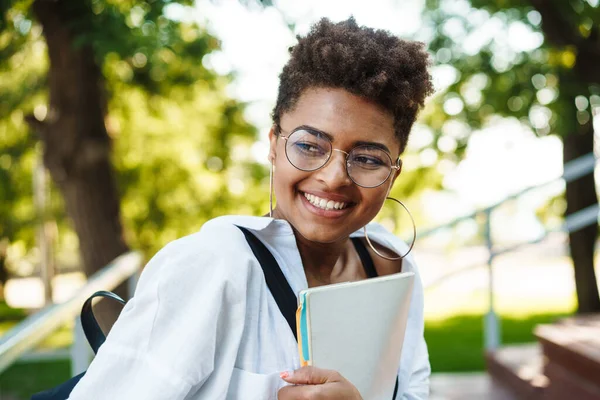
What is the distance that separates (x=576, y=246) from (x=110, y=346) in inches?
318

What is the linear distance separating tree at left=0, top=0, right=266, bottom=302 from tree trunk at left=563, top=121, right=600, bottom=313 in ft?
14.2

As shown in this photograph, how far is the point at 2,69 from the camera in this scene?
6703mm

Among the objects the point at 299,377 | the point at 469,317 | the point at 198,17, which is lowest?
the point at 469,317

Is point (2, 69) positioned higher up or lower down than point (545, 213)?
higher up

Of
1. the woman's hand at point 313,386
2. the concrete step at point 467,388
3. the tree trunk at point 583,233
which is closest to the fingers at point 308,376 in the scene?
the woman's hand at point 313,386

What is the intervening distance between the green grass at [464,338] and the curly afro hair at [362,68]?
5649 millimetres

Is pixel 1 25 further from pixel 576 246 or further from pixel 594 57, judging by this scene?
pixel 576 246

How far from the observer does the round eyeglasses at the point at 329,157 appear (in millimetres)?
1373

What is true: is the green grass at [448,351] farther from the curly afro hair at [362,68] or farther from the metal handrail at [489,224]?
the curly afro hair at [362,68]

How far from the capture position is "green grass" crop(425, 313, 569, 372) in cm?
703

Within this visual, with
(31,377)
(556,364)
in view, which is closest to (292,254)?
(556,364)

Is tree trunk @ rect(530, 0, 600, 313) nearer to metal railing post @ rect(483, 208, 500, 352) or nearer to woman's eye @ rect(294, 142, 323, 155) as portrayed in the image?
metal railing post @ rect(483, 208, 500, 352)

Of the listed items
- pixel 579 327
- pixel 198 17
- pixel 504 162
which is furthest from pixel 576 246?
pixel 198 17

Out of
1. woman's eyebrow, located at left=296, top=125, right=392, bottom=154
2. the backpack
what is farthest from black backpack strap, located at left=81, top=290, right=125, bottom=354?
woman's eyebrow, located at left=296, top=125, right=392, bottom=154
